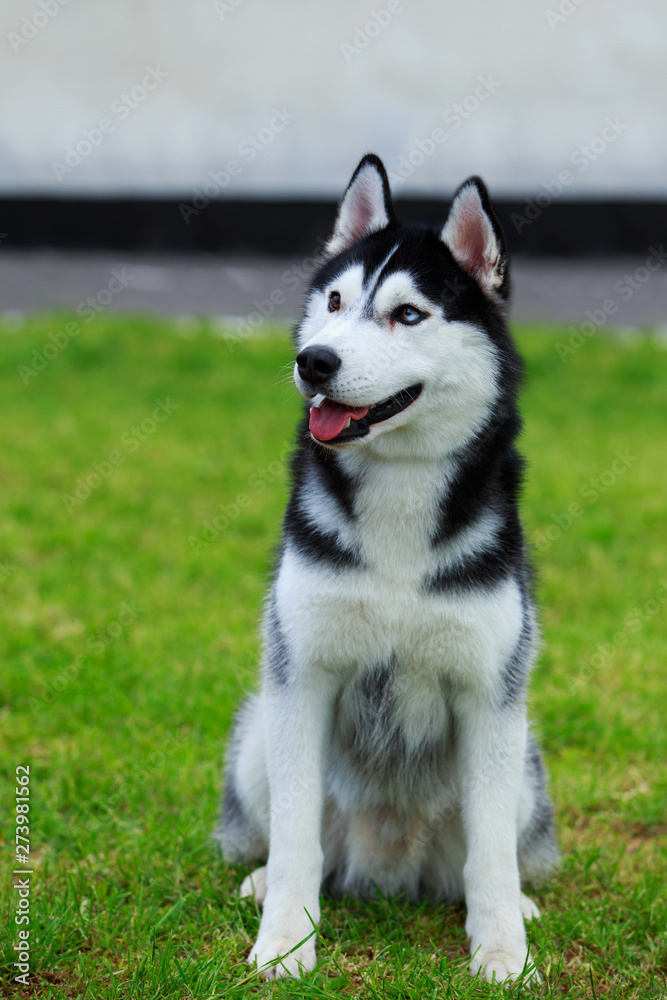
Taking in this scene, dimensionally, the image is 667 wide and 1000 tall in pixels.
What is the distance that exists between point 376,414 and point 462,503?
0.35 metres

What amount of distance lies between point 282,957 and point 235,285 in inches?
397

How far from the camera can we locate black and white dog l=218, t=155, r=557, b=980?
2582mm

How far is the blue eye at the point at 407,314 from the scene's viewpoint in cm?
261

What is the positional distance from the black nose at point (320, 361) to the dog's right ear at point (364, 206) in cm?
62

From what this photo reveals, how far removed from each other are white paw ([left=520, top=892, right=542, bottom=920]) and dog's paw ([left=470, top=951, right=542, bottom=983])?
272 mm

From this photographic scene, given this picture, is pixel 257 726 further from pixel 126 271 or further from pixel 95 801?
pixel 126 271

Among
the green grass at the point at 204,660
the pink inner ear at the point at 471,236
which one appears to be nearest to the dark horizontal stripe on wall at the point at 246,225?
the green grass at the point at 204,660

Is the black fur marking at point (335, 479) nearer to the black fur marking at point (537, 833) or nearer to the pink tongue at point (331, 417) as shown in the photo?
the pink tongue at point (331, 417)

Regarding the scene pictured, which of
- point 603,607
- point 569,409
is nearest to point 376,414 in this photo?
point 603,607

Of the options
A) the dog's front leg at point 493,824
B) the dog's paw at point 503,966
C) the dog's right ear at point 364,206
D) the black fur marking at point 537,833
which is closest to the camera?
the dog's paw at point 503,966

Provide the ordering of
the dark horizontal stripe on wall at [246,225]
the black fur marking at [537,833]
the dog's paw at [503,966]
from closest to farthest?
the dog's paw at [503,966] → the black fur marking at [537,833] → the dark horizontal stripe on wall at [246,225]

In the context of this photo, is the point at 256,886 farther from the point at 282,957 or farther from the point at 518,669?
the point at 518,669

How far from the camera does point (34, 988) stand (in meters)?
2.50

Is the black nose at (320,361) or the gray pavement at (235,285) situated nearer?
the black nose at (320,361)
